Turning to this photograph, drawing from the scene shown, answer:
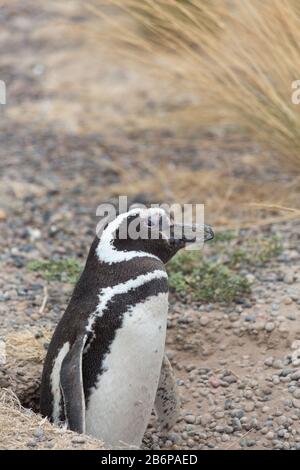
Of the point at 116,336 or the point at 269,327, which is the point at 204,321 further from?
the point at 116,336

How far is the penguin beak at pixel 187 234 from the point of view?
3.04 metres

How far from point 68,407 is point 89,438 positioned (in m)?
0.14

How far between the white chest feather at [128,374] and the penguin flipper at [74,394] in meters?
0.13

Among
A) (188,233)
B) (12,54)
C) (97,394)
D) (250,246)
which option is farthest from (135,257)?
(12,54)

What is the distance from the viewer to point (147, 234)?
2996 millimetres

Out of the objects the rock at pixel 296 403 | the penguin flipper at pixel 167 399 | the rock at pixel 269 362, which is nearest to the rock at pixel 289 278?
the rock at pixel 269 362

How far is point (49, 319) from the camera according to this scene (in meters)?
3.72

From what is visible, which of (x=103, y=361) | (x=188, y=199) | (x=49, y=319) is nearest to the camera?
(x=103, y=361)

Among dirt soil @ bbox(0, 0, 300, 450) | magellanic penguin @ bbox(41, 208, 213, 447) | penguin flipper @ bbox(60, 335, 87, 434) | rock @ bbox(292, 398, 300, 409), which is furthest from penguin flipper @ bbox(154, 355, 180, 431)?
penguin flipper @ bbox(60, 335, 87, 434)

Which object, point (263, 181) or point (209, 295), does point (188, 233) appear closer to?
point (209, 295)

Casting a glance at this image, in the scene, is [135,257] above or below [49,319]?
above

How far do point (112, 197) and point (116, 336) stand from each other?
2.31 meters

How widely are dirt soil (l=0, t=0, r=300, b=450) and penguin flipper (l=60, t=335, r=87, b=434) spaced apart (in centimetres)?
22
